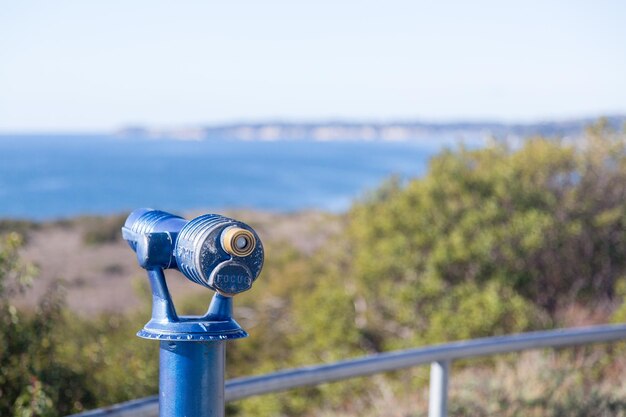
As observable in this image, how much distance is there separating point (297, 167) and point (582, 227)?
4905 inches

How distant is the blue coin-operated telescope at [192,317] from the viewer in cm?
209

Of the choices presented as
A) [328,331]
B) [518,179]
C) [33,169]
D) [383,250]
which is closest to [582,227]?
[518,179]

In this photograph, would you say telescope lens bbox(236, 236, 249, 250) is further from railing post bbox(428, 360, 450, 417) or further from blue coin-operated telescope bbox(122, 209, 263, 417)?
railing post bbox(428, 360, 450, 417)

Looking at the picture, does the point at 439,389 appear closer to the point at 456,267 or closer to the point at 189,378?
the point at 189,378

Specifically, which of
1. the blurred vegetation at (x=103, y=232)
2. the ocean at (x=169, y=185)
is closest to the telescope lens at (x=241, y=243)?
the blurred vegetation at (x=103, y=232)

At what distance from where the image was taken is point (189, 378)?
2.18 meters

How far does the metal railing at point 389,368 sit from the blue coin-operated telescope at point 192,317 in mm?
563

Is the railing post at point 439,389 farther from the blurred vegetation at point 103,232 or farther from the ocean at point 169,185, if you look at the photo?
the ocean at point 169,185

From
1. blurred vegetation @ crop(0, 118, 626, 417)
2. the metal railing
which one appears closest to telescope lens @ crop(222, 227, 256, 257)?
the metal railing

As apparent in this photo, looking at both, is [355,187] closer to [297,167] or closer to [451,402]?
[297,167]

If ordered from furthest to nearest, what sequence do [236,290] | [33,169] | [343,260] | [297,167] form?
[297,167] → [33,169] → [343,260] → [236,290]

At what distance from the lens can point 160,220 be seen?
2240 mm

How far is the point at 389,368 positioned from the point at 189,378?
133cm

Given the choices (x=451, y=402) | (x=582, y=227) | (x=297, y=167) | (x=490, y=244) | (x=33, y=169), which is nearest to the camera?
(x=451, y=402)
